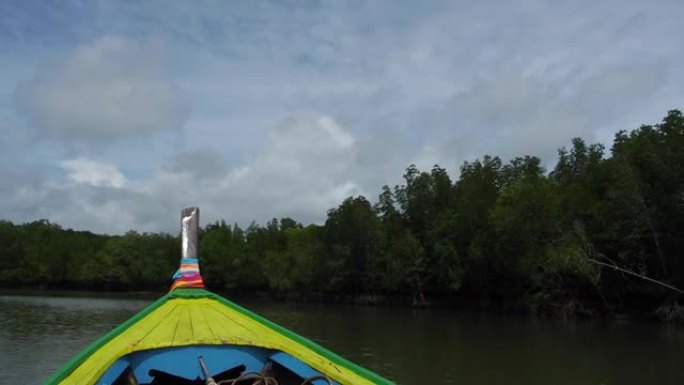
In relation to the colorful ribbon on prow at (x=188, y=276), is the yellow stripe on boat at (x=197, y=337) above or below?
below

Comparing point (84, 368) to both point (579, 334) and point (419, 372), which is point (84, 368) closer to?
point (419, 372)

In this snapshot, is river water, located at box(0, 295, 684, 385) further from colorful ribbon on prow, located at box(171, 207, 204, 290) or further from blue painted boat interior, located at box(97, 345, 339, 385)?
blue painted boat interior, located at box(97, 345, 339, 385)

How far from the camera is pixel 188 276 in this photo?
21.5ft

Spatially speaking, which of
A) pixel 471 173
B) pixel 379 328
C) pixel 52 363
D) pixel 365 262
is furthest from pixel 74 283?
pixel 52 363

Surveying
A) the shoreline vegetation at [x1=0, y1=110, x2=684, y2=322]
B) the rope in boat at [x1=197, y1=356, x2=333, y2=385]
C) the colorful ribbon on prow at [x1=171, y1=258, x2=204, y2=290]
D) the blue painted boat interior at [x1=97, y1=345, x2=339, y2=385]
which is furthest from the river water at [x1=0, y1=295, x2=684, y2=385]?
the rope in boat at [x1=197, y1=356, x2=333, y2=385]

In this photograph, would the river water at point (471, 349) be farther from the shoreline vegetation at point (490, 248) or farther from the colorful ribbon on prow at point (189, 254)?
the colorful ribbon on prow at point (189, 254)

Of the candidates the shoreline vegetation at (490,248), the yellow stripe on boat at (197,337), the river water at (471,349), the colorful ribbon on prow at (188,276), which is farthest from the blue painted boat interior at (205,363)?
the shoreline vegetation at (490,248)

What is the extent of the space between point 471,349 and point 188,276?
17.2 metres

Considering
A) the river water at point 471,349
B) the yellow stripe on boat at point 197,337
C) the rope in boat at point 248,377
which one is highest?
the yellow stripe on boat at point 197,337

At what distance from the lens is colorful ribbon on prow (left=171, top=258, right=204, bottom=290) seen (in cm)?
648

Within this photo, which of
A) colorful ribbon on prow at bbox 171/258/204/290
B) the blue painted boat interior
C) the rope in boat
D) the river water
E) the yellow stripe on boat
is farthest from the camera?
the river water

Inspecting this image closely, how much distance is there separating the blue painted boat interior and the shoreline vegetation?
27.9 metres

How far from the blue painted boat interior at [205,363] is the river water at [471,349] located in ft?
35.7

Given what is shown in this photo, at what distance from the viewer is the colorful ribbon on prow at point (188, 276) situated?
21.2ft
